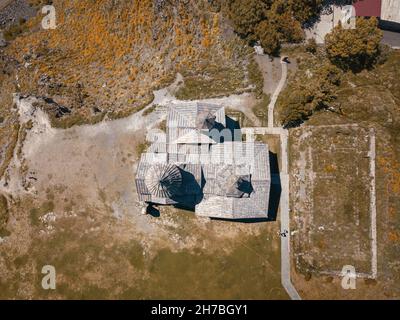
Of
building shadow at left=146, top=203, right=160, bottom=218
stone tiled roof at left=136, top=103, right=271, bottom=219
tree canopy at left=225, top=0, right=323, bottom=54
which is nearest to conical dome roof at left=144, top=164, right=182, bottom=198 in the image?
stone tiled roof at left=136, top=103, right=271, bottom=219

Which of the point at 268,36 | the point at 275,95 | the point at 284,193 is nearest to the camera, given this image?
the point at 284,193

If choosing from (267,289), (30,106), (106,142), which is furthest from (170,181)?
(30,106)

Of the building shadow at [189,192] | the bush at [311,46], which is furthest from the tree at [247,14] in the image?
the building shadow at [189,192]

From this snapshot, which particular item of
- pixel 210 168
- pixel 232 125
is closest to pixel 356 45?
Answer: pixel 232 125

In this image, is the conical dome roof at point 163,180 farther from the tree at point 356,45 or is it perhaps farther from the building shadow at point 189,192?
the tree at point 356,45

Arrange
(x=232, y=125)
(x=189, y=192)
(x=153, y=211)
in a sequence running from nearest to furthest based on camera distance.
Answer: (x=189, y=192) → (x=153, y=211) → (x=232, y=125)

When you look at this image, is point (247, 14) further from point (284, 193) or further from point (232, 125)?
point (284, 193)
